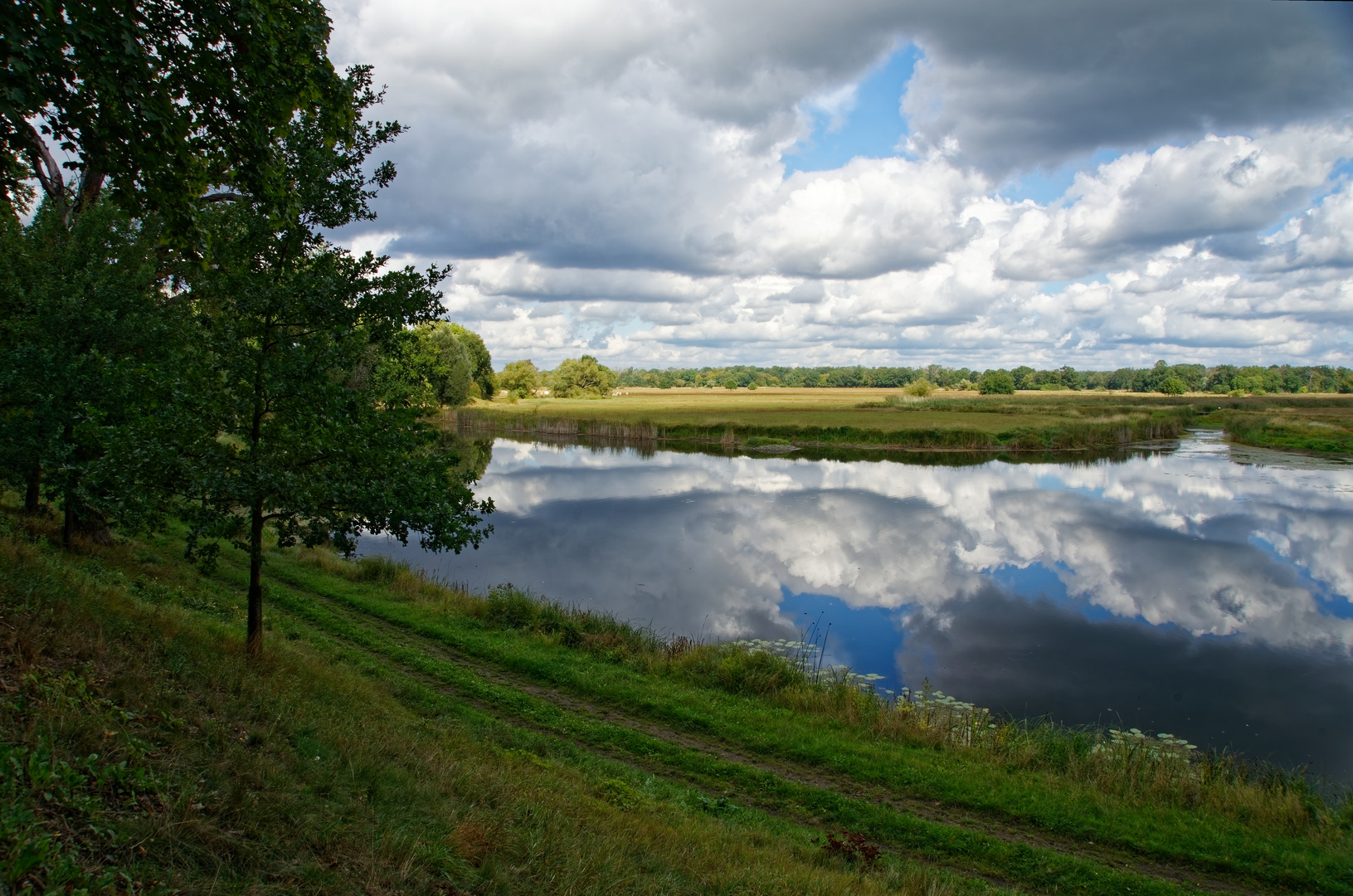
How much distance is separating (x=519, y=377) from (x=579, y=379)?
11.8 m

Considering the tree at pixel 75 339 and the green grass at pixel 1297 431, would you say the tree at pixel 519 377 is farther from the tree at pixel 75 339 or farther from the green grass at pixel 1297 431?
the tree at pixel 75 339

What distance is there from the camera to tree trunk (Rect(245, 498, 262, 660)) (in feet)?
27.2

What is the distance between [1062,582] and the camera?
2183 cm

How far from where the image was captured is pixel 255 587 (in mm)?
8844

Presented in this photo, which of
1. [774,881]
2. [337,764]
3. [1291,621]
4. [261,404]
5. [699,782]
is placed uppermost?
[261,404]

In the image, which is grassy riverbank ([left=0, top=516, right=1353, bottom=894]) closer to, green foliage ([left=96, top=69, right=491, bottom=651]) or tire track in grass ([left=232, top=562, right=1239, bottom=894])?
tire track in grass ([left=232, top=562, right=1239, bottom=894])

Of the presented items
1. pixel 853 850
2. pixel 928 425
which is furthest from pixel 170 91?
pixel 928 425

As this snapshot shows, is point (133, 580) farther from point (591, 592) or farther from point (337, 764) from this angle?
point (591, 592)

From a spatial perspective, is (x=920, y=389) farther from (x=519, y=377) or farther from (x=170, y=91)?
(x=170, y=91)

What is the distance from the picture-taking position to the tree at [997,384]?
433 feet

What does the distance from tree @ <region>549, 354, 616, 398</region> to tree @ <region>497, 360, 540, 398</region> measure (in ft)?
12.9

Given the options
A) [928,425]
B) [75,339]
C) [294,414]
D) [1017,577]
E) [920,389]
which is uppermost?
[75,339]

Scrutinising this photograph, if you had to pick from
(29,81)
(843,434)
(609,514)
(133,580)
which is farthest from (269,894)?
(843,434)

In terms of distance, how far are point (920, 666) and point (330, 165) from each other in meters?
13.6
